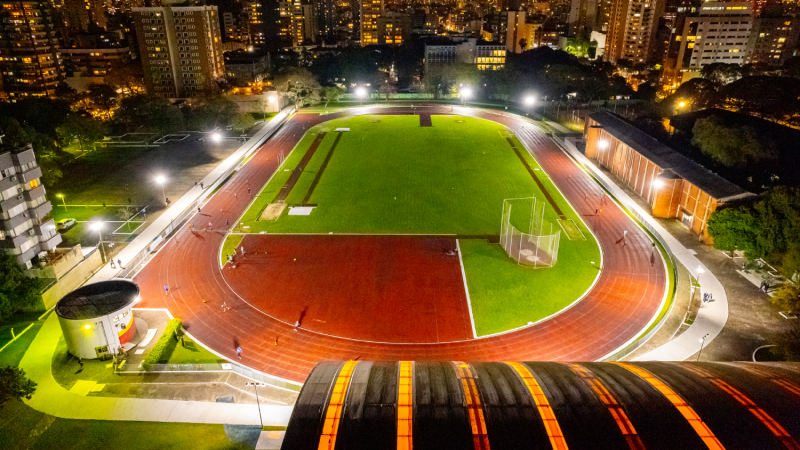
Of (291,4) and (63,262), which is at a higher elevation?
(291,4)

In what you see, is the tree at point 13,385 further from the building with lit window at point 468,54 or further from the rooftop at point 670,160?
the building with lit window at point 468,54

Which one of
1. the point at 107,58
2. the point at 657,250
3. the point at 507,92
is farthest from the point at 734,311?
the point at 107,58

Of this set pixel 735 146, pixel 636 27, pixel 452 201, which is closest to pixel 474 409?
pixel 452 201

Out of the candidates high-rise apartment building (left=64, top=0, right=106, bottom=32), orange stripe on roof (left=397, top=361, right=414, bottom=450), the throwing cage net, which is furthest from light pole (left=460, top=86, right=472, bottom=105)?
high-rise apartment building (left=64, top=0, right=106, bottom=32)

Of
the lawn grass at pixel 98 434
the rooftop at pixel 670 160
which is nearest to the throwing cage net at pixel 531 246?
the rooftop at pixel 670 160

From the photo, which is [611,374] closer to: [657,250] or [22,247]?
A: [657,250]

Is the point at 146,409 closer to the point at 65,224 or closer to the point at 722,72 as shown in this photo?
the point at 65,224

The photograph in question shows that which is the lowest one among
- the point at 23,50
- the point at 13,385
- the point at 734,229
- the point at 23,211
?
the point at 13,385
